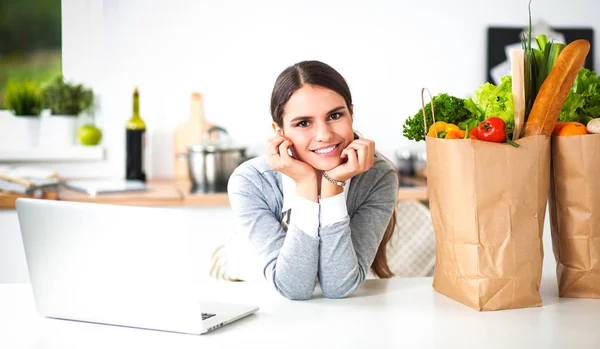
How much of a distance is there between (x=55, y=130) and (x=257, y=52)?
1.01m

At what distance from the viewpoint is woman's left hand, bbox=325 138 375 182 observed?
151 centimetres

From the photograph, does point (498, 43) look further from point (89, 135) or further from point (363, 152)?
point (363, 152)

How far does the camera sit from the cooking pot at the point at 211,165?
10.3ft

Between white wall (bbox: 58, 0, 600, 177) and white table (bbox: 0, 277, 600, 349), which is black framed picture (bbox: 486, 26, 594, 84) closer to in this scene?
white wall (bbox: 58, 0, 600, 177)

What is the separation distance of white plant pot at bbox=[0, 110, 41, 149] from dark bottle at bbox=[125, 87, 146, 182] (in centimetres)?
47

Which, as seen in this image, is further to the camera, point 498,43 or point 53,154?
point 498,43

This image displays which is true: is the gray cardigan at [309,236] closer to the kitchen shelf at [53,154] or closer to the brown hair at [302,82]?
the brown hair at [302,82]

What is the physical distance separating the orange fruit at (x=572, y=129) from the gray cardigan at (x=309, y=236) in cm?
41

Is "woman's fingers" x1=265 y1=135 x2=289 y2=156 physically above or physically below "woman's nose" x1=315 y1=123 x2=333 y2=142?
below

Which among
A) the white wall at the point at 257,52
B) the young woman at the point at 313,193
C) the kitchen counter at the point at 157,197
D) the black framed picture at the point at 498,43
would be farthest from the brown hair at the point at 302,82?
the black framed picture at the point at 498,43

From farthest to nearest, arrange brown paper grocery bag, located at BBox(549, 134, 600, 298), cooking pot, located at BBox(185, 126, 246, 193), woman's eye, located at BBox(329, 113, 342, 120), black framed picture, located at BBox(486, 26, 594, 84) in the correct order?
1. black framed picture, located at BBox(486, 26, 594, 84)
2. cooking pot, located at BBox(185, 126, 246, 193)
3. woman's eye, located at BBox(329, 113, 342, 120)
4. brown paper grocery bag, located at BBox(549, 134, 600, 298)

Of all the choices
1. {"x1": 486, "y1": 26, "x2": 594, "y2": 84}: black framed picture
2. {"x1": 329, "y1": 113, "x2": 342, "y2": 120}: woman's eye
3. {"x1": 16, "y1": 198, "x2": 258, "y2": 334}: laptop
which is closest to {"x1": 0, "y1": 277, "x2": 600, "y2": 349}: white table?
{"x1": 16, "y1": 198, "x2": 258, "y2": 334}: laptop

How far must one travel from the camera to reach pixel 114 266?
1190 mm

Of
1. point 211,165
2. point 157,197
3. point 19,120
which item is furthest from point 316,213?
point 19,120
